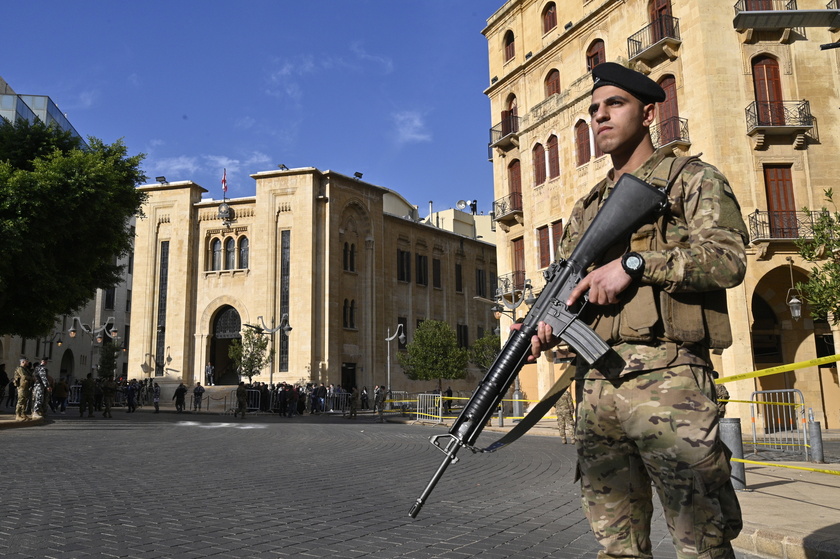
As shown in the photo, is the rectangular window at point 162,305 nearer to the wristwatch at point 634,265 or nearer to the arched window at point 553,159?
the arched window at point 553,159

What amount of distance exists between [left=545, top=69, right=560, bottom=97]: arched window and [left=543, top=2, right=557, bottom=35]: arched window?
6.49 ft

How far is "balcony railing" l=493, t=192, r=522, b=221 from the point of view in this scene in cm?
2929

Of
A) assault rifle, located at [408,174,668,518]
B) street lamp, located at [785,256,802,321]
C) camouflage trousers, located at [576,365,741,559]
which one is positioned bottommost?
camouflage trousers, located at [576,365,741,559]

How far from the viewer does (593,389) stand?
8.84 feet

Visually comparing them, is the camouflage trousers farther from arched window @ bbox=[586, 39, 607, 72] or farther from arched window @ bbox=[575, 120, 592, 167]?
arched window @ bbox=[586, 39, 607, 72]

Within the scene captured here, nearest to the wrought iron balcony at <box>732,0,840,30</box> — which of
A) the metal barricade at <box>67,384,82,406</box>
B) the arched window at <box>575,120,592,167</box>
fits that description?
the arched window at <box>575,120,592,167</box>

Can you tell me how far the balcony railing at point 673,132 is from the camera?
21.9m

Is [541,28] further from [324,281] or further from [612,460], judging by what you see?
[612,460]

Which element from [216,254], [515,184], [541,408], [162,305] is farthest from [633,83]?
[162,305]

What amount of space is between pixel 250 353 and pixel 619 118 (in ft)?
131

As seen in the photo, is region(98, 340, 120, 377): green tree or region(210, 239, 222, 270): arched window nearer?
region(210, 239, 222, 270): arched window

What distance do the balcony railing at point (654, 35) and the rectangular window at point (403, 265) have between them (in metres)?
29.0

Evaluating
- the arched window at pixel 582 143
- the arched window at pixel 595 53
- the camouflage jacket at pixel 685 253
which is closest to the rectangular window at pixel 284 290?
the arched window at pixel 582 143

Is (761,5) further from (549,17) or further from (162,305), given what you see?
(162,305)
